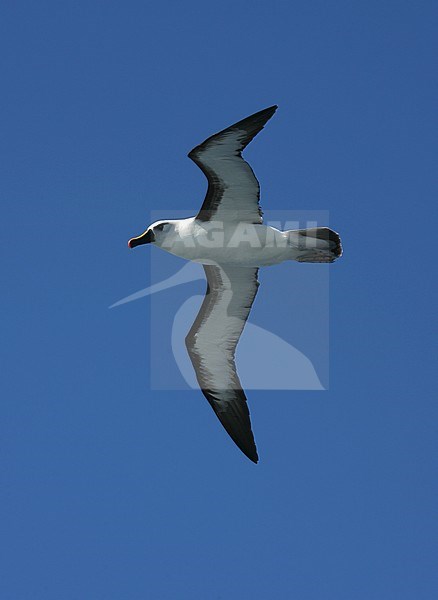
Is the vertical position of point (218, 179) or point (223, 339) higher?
point (218, 179)

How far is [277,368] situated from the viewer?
2172 centimetres

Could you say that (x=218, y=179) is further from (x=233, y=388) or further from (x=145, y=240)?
(x=233, y=388)

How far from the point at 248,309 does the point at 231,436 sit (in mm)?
2321

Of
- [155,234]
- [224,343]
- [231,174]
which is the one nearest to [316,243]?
[231,174]

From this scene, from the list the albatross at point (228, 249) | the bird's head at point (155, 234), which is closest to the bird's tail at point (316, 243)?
the albatross at point (228, 249)

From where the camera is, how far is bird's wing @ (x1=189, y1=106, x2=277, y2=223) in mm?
16516

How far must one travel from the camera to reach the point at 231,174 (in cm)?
1722

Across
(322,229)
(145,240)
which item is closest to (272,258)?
(322,229)

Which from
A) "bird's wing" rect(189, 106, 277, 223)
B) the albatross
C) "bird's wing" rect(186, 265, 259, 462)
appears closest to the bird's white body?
the albatross

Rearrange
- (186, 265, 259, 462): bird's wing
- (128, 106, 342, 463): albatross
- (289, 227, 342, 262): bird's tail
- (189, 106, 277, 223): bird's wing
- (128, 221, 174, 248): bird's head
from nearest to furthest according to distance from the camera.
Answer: (189, 106, 277, 223): bird's wing
(128, 106, 342, 463): albatross
(289, 227, 342, 262): bird's tail
(128, 221, 174, 248): bird's head
(186, 265, 259, 462): bird's wing

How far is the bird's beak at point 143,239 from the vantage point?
18359 mm

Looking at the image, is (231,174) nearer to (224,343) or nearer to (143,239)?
(143,239)

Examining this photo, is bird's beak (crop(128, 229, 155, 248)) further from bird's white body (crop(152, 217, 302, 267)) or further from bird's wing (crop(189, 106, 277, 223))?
bird's wing (crop(189, 106, 277, 223))

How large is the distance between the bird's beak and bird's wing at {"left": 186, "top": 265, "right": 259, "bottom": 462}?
1.44 m
